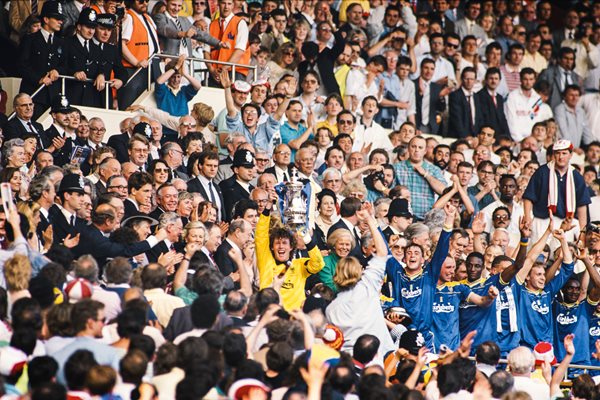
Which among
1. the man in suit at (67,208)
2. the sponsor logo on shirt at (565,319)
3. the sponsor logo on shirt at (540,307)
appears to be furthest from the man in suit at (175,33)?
the sponsor logo on shirt at (565,319)

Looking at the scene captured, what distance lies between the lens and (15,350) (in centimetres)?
768

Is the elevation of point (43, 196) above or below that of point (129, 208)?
above

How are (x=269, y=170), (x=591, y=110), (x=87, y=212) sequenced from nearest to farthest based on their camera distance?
1. (x=87, y=212)
2. (x=269, y=170)
3. (x=591, y=110)

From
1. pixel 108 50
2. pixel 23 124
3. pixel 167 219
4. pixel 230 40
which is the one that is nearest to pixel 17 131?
pixel 23 124

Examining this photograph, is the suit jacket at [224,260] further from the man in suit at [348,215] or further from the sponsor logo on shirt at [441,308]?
the sponsor logo on shirt at [441,308]

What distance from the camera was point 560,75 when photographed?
2030 centimetres

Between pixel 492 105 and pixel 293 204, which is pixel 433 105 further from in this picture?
pixel 293 204

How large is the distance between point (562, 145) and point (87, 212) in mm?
6377

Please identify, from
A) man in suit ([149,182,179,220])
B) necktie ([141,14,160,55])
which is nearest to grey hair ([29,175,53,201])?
man in suit ([149,182,179,220])

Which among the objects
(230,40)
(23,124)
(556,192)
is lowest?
(556,192)

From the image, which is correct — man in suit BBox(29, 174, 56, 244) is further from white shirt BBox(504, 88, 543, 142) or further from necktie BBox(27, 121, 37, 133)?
white shirt BBox(504, 88, 543, 142)

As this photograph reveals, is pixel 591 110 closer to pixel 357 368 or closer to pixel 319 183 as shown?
pixel 319 183

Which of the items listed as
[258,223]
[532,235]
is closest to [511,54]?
[532,235]

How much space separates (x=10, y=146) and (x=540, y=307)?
5503mm
